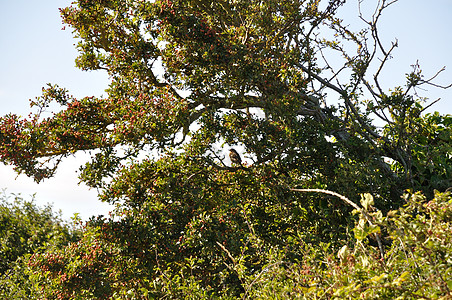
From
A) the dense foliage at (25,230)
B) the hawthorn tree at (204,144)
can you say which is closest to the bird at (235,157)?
the hawthorn tree at (204,144)

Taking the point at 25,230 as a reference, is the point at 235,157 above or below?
below

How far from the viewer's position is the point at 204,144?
8.66 m

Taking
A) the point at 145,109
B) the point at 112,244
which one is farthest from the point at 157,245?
the point at 145,109

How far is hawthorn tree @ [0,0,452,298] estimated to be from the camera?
7258 mm

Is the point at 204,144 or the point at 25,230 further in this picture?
the point at 25,230

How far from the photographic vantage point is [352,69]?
891cm

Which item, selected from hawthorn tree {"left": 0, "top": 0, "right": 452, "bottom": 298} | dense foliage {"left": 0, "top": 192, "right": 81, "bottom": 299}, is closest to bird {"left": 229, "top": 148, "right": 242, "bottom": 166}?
hawthorn tree {"left": 0, "top": 0, "right": 452, "bottom": 298}

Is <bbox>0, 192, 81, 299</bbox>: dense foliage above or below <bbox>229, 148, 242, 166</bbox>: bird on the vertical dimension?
above

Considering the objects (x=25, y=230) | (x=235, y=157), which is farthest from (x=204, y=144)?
(x=25, y=230)

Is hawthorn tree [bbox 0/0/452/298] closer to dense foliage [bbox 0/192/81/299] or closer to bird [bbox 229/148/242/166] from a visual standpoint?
bird [bbox 229/148/242/166]

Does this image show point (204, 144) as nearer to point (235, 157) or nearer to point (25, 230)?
point (235, 157)

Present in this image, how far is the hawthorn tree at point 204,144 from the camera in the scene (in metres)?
7.26

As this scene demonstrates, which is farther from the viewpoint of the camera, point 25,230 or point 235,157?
point 25,230

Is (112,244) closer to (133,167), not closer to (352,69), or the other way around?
(133,167)
